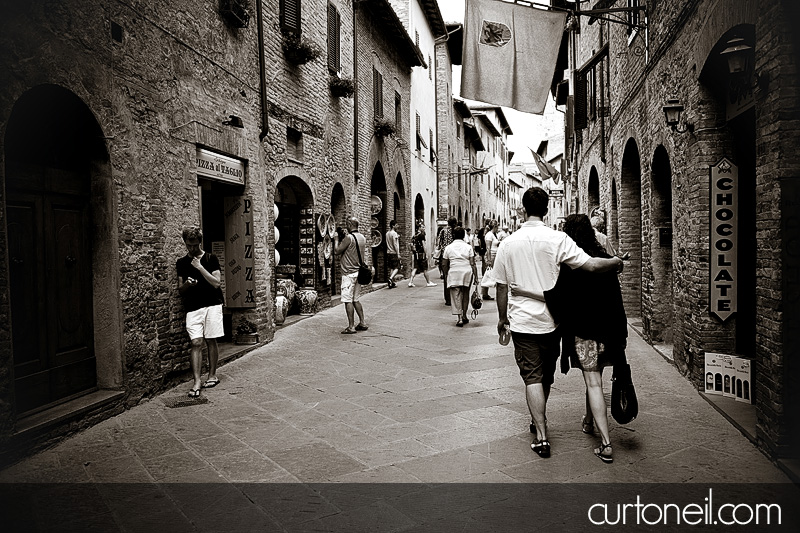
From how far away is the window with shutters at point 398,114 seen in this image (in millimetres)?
19797

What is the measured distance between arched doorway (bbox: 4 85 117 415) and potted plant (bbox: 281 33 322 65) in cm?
570

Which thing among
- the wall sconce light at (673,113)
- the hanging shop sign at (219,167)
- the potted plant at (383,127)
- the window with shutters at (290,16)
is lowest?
the hanging shop sign at (219,167)

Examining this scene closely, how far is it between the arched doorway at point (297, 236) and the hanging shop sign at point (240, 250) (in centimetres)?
311

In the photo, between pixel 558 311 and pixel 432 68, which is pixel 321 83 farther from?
pixel 432 68

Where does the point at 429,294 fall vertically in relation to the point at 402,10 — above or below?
below

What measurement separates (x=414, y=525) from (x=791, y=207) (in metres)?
3.05

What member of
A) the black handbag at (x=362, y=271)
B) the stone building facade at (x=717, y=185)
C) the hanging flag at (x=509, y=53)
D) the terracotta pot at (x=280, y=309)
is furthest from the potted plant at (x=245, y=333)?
the stone building facade at (x=717, y=185)

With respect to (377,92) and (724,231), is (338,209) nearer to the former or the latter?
(377,92)

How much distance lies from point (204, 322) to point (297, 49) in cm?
609

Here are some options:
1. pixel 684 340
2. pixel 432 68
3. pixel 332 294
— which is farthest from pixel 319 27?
pixel 432 68

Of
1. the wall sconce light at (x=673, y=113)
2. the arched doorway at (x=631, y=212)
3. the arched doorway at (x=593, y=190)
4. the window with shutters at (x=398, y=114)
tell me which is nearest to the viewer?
the wall sconce light at (x=673, y=113)

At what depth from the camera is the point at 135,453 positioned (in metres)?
4.60

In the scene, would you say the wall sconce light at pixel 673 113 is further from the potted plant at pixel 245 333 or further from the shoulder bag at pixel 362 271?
the potted plant at pixel 245 333

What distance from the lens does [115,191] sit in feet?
18.7
